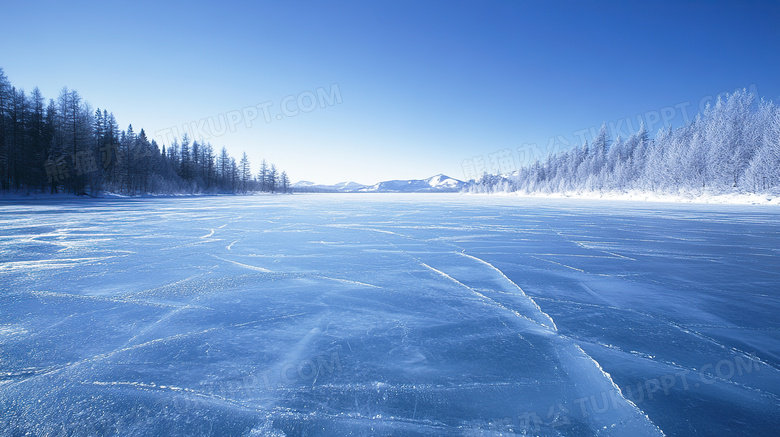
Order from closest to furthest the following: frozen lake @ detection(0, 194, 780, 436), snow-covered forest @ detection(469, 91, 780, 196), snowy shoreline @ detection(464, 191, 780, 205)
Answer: frozen lake @ detection(0, 194, 780, 436), snowy shoreline @ detection(464, 191, 780, 205), snow-covered forest @ detection(469, 91, 780, 196)

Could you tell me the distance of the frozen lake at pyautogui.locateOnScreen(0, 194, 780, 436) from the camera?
1656mm

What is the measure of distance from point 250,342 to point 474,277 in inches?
127

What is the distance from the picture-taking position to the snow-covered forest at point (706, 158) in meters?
30.7

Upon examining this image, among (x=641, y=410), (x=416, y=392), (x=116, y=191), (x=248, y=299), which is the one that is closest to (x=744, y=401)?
(x=641, y=410)

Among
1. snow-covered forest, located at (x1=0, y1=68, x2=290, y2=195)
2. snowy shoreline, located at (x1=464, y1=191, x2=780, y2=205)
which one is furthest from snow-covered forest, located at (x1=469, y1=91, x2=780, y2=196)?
snow-covered forest, located at (x1=0, y1=68, x2=290, y2=195)

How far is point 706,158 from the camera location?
1517 inches

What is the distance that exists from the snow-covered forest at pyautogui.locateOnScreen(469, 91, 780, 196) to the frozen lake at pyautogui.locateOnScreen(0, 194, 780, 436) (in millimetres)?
41640

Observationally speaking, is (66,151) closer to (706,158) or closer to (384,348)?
(384,348)

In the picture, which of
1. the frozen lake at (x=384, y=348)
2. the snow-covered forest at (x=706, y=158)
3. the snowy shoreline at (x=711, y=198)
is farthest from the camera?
the snow-covered forest at (x=706, y=158)

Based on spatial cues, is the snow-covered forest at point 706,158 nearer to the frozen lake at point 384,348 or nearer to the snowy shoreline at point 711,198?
the snowy shoreline at point 711,198

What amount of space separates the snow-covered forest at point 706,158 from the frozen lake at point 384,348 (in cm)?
4164

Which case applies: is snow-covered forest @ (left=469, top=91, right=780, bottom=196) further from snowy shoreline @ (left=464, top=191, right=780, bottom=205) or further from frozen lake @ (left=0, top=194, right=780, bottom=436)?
frozen lake @ (left=0, top=194, right=780, bottom=436)

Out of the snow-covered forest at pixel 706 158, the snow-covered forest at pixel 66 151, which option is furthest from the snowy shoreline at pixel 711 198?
the snow-covered forest at pixel 66 151

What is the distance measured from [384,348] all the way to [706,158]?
55566mm
